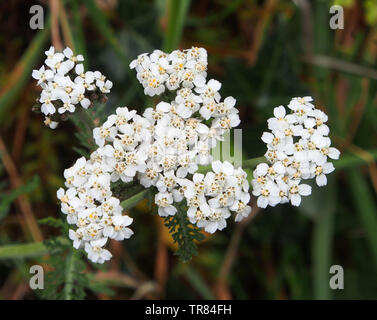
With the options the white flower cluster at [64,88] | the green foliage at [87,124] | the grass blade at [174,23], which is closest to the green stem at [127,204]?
the green foliage at [87,124]

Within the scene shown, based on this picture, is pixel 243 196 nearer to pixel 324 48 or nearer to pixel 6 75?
pixel 324 48

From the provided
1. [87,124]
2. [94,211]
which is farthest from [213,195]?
[87,124]

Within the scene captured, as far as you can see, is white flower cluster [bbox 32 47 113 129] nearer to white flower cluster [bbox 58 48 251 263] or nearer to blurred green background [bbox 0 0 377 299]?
white flower cluster [bbox 58 48 251 263]

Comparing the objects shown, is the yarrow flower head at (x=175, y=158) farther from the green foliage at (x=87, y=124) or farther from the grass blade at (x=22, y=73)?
the grass blade at (x=22, y=73)

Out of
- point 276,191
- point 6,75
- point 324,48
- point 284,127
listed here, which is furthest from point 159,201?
point 6,75

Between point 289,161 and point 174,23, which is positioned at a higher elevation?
point 174,23

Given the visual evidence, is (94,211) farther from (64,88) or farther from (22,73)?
(22,73)
